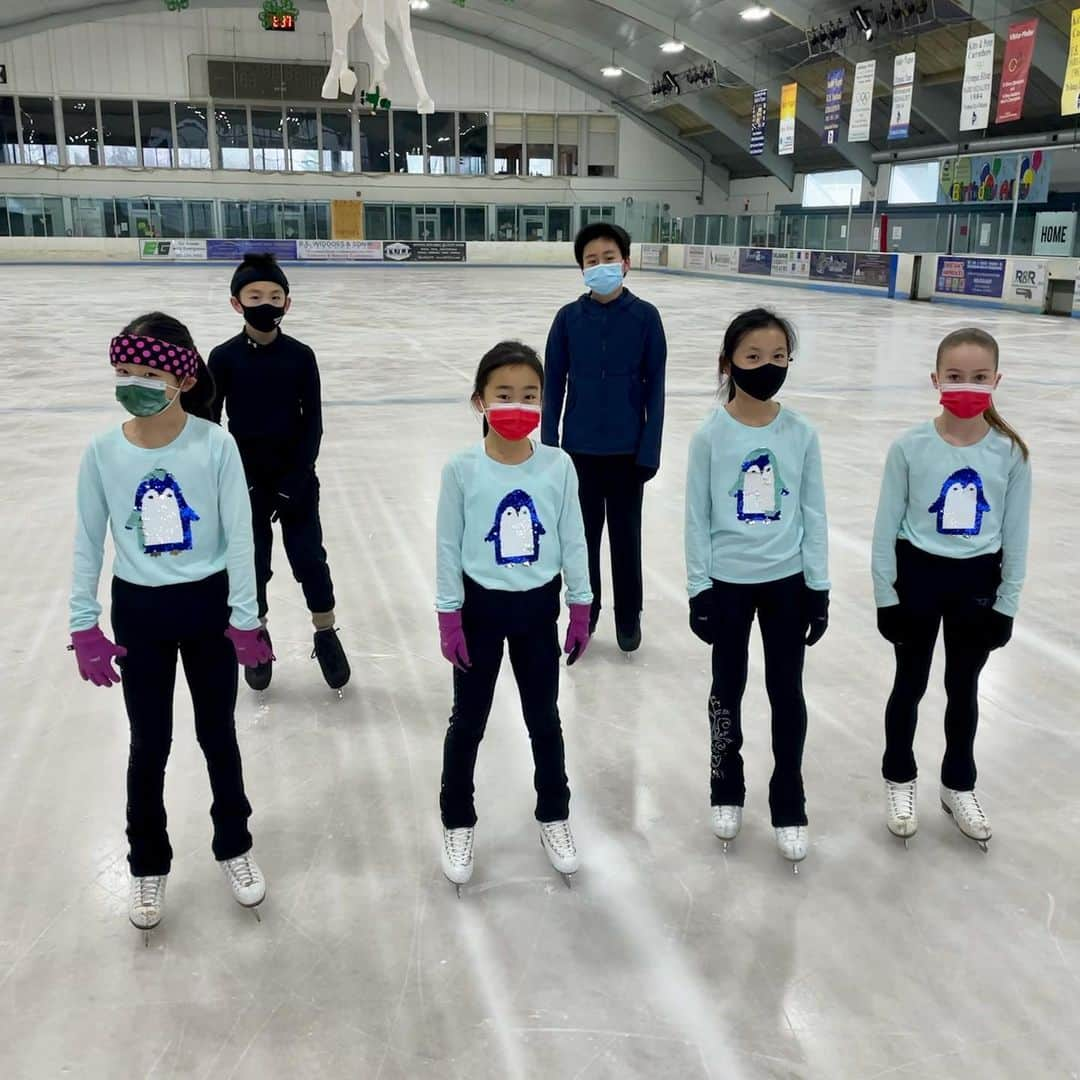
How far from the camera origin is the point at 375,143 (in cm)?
4453

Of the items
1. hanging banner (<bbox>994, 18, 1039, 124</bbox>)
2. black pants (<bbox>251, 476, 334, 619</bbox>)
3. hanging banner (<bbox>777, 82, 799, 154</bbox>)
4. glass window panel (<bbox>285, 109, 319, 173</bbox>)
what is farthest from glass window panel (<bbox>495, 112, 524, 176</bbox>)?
black pants (<bbox>251, 476, 334, 619</bbox>)

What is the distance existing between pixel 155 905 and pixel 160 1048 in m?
0.48

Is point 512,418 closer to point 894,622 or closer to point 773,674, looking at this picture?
point 773,674

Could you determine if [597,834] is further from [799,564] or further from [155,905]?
[155,905]

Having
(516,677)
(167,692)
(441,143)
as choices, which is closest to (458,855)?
(516,677)

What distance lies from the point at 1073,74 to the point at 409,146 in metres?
30.8

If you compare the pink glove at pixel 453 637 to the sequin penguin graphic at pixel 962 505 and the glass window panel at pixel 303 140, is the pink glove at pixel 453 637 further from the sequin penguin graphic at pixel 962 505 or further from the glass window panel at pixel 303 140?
the glass window panel at pixel 303 140

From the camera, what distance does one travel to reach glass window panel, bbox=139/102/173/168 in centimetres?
4212

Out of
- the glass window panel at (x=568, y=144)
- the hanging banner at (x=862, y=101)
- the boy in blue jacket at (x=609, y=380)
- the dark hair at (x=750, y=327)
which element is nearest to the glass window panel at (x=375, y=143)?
the glass window panel at (x=568, y=144)

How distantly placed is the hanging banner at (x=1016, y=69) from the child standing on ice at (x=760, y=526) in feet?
72.8

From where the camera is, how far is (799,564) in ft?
9.75

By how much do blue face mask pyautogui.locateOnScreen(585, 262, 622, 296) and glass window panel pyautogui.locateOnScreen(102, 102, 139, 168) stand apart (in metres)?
43.8

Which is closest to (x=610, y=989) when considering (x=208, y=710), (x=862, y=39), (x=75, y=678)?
(x=208, y=710)

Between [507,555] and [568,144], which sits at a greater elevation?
[568,144]
